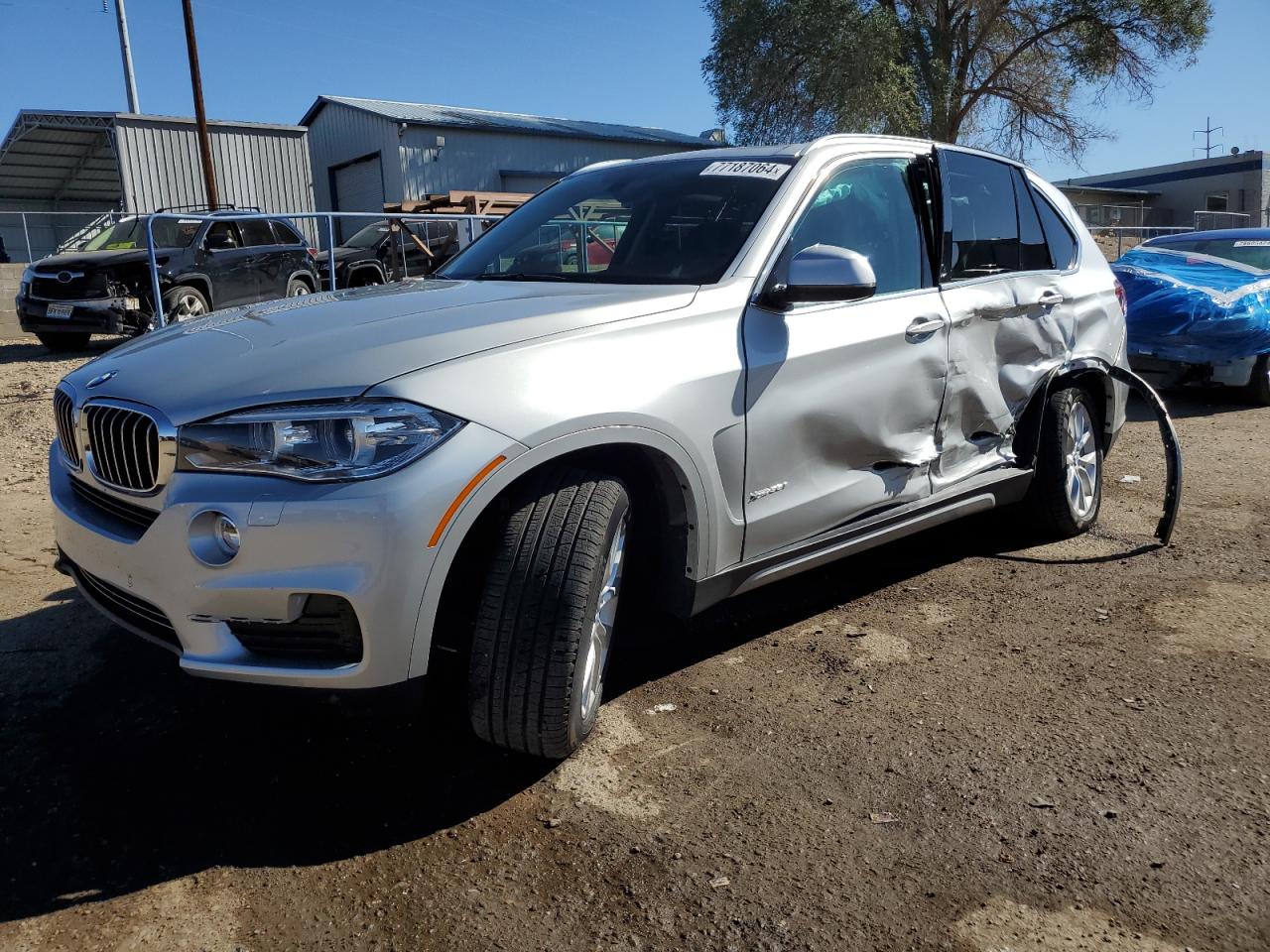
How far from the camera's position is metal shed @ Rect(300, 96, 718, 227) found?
91.4 feet

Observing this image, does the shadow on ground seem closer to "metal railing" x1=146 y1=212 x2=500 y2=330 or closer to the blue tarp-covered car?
"metal railing" x1=146 y1=212 x2=500 y2=330

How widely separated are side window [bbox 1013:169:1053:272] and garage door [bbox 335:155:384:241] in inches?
997

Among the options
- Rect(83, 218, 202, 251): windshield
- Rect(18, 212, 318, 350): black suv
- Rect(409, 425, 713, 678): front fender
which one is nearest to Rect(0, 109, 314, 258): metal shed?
Rect(83, 218, 202, 251): windshield

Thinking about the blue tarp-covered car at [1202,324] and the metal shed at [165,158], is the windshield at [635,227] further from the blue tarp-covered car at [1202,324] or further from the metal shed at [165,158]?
the metal shed at [165,158]

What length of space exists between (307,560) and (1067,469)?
139 inches

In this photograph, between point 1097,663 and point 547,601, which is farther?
point 1097,663

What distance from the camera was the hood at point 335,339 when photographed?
2.44m

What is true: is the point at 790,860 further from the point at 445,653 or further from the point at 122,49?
the point at 122,49

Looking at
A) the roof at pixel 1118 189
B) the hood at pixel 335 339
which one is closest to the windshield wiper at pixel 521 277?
the hood at pixel 335 339

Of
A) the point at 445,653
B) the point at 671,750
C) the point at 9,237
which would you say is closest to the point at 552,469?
the point at 445,653

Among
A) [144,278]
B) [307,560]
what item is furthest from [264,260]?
[307,560]

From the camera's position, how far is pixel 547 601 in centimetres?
251

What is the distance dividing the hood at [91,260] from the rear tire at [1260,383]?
458 inches

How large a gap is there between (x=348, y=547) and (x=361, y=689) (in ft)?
1.13
